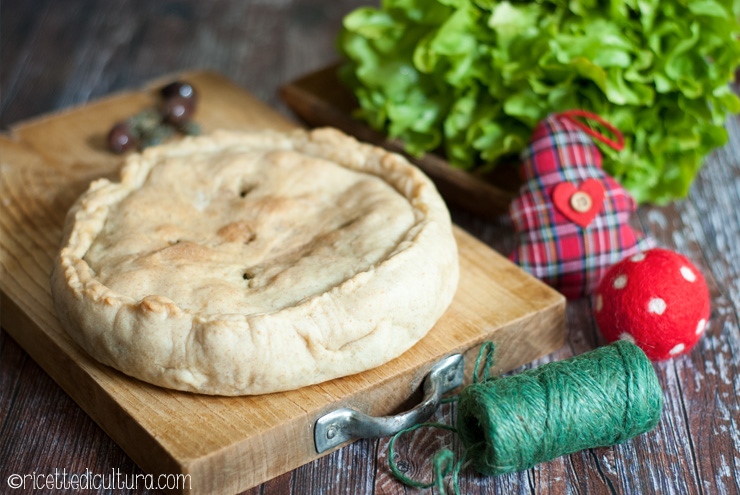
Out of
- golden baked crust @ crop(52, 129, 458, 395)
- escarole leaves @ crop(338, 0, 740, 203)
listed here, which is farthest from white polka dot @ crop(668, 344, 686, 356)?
escarole leaves @ crop(338, 0, 740, 203)

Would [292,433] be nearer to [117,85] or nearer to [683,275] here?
[683,275]

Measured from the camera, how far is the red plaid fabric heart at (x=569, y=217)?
3043mm

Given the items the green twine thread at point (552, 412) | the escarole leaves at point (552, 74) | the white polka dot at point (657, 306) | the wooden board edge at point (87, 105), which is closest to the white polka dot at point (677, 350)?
the white polka dot at point (657, 306)

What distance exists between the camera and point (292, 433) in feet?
7.88

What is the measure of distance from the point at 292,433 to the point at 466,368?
1.94 ft

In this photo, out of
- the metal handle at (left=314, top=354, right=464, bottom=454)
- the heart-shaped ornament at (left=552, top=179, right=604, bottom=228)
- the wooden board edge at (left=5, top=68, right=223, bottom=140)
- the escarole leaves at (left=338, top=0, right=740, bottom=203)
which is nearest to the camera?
the metal handle at (left=314, top=354, right=464, bottom=454)

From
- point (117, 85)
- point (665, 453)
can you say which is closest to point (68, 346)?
point (665, 453)

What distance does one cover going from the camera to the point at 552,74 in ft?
10.7

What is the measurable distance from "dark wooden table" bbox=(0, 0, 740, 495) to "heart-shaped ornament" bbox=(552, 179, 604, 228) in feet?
1.02

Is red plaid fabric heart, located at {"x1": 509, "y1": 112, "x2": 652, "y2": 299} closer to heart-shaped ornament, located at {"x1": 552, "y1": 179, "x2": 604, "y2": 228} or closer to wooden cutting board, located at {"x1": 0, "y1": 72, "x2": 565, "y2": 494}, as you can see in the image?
heart-shaped ornament, located at {"x1": 552, "y1": 179, "x2": 604, "y2": 228}

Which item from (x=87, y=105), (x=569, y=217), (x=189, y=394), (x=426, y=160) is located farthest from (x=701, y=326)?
(x=87, y=105)

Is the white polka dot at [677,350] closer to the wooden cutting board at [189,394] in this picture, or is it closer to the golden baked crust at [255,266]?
the wooden cutting board at [189,394]

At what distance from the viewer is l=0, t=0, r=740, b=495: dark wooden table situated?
2.47 metres

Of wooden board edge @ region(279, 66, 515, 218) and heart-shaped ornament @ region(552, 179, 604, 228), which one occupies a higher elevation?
heart-shaped ornament @ region(552, 179, 604, 228)
